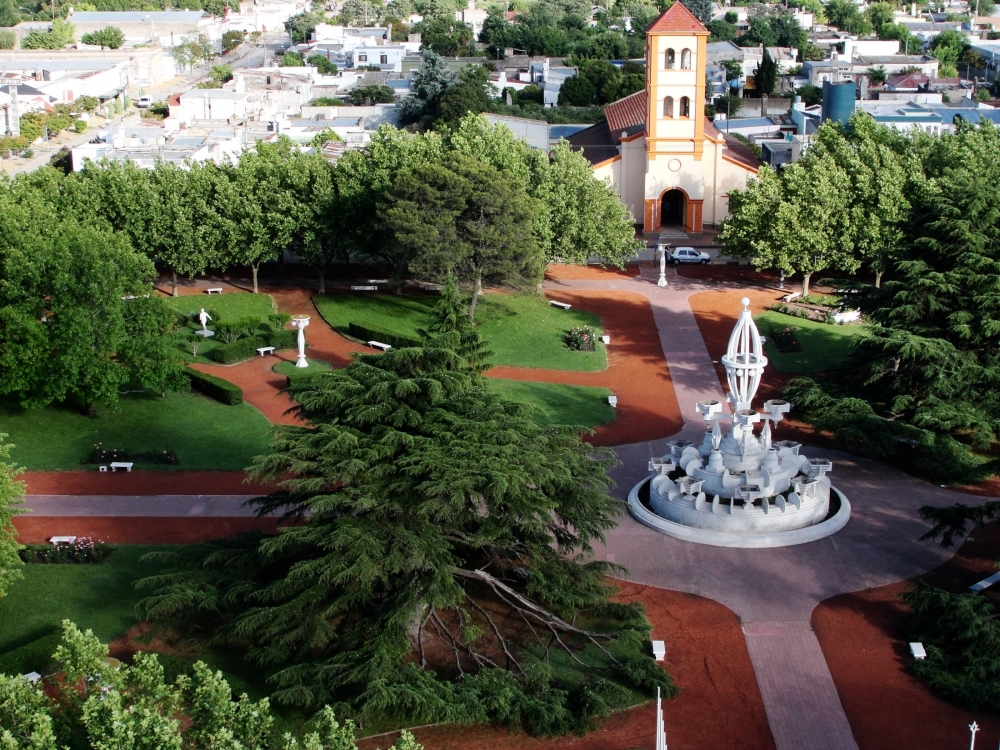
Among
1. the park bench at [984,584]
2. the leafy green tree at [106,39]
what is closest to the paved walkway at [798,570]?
the park bench at [984,584]

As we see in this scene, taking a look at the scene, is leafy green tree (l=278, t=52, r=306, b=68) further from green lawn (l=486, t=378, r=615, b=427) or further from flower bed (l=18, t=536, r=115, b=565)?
flower bed (l=18, t=536, r=115, b=565)

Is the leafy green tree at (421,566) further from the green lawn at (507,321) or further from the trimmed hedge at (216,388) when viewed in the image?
the green lawn at (507,321)

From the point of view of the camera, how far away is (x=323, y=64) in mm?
132750

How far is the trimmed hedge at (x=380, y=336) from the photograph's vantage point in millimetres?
47684

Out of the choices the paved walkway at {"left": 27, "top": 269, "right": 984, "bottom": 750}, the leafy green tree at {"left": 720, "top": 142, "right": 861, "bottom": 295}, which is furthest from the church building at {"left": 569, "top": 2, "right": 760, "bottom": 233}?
the paved walkway at {"left": 27, "top": 269, "right": 984, "bottom": 750}

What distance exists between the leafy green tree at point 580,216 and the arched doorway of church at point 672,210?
41.3ft

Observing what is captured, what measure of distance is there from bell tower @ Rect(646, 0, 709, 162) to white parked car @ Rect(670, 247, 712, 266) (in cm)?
675

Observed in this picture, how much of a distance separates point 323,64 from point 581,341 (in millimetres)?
92809

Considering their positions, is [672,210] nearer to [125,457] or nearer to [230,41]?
[125,457]

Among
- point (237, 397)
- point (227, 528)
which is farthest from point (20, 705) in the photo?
point (237, 397)

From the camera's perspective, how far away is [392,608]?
81.2 ft

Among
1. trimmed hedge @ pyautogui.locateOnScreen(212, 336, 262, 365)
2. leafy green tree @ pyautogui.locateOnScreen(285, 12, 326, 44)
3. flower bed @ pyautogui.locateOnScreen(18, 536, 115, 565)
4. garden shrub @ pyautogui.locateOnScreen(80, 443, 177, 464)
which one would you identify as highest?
leafy green tree @ pyautogui.locateOnScreen(285, 12, 326, 44)

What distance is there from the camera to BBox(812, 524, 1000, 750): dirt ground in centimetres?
2366

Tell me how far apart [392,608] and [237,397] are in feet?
63.1
